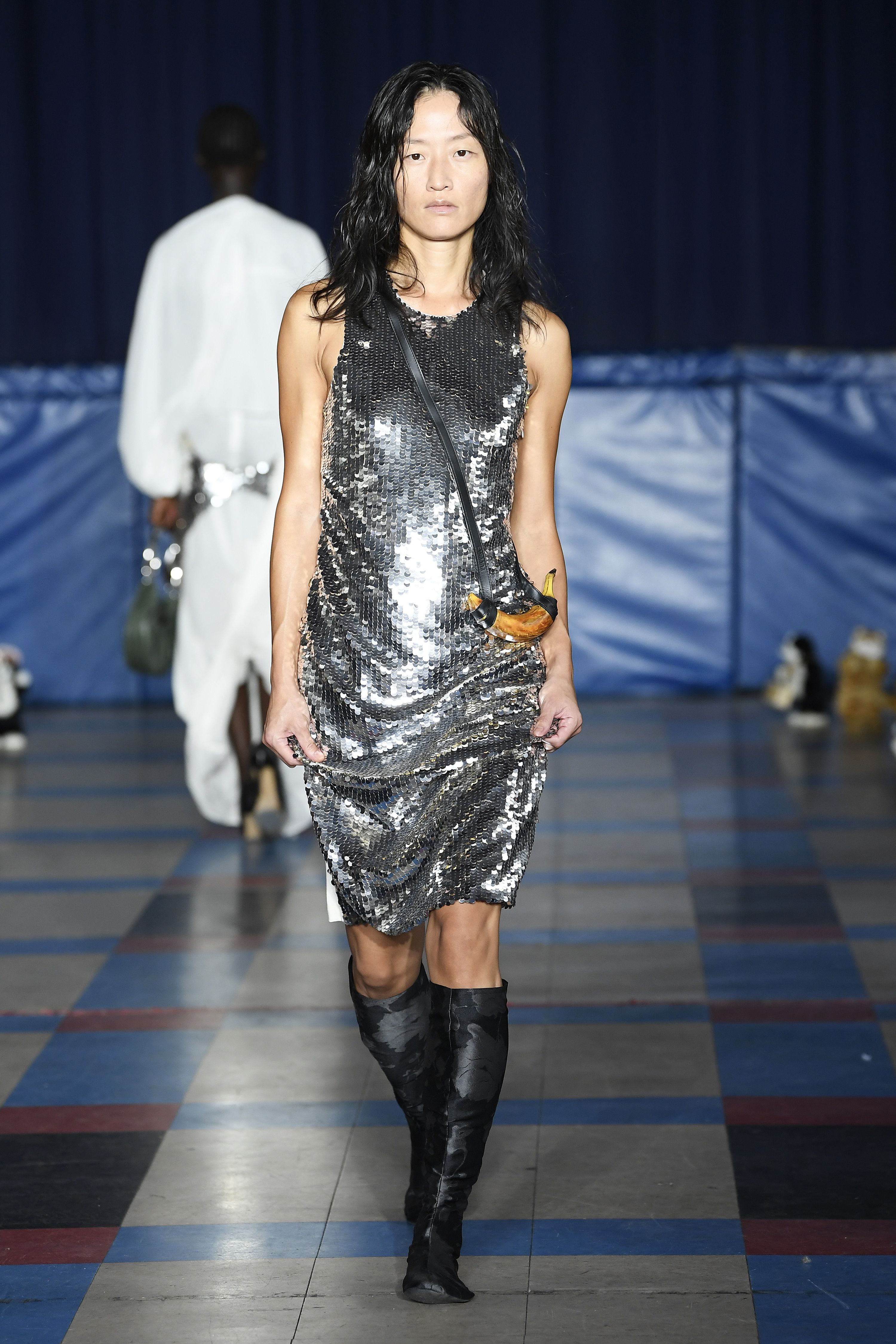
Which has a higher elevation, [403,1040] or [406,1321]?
[403,1040]

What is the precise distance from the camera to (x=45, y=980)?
4102 millimetres

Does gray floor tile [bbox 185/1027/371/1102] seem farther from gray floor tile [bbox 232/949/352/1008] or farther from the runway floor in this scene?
gray floor tile [bbox 232/949/352/1008]

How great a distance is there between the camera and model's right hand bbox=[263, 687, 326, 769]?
2549mm

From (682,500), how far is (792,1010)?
4.36 m

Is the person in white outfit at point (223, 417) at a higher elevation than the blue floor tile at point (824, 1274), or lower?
higher

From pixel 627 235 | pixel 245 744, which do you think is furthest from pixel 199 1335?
pixel 627 235

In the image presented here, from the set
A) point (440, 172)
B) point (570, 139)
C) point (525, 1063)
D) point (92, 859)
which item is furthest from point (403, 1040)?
point (570, 139)

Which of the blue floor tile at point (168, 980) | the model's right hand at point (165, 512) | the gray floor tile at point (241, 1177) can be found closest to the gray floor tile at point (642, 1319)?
the gray floor tile at point (241, 1177)

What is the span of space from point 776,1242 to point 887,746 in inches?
169

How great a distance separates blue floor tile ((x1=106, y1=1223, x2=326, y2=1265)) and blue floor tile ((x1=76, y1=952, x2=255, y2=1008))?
1.10 m

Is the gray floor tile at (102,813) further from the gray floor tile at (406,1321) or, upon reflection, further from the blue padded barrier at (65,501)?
the gray floor tile at (406,1321)

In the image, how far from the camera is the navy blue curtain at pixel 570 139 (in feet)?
37.3

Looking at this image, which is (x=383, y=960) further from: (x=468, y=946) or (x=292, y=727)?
(x=292, y=727)

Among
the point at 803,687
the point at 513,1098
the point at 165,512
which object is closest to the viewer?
the point at 513,1098
